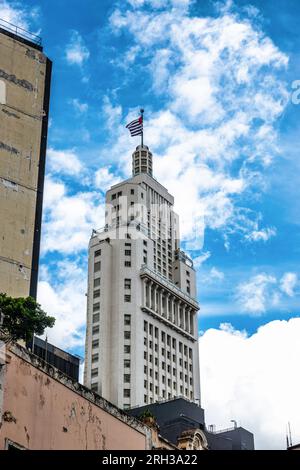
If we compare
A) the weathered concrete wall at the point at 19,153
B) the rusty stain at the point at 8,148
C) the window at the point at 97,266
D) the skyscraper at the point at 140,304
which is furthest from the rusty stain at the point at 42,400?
the window at the point at 97,266

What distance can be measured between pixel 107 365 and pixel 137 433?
7094 cm

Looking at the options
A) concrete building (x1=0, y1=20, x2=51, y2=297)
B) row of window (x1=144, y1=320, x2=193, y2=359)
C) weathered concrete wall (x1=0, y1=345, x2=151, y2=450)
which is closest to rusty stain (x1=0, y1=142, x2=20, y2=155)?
concrete building (x1=0, y1=20, x2=51, y2=297)

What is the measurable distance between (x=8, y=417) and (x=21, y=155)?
2181 inches

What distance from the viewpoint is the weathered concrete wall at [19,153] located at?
249 ft

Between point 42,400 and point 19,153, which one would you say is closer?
point 42,400

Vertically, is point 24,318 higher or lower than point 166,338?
lower

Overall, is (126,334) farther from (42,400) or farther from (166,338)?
(42,400)

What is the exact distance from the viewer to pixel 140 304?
11200 centimetres

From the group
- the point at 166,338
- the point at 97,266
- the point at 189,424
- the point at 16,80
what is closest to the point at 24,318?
the point at 189,424

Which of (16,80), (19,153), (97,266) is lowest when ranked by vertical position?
(19,153)

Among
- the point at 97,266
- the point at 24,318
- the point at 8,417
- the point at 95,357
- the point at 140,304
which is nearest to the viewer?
the point at 8,417

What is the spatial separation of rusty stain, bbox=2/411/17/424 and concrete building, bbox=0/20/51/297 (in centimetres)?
4642

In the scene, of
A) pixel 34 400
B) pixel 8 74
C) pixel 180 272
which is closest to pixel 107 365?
pixel 180 272
